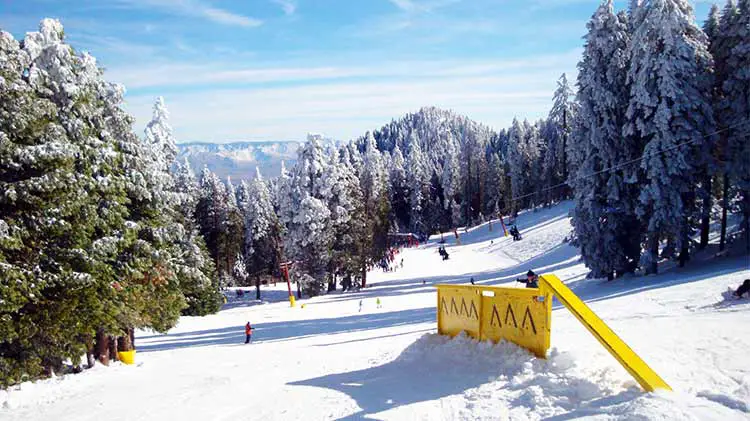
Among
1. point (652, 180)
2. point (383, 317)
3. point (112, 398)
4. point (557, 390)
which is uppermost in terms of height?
point (652, 180)

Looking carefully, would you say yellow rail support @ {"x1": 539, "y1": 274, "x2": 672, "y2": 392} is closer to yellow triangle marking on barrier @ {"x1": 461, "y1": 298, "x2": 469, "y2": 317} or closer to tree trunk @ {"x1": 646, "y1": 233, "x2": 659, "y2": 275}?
yellow triangle marking on barrier @ {"x1": 461, "y1": 298, "x2": 469, "y2": 317}

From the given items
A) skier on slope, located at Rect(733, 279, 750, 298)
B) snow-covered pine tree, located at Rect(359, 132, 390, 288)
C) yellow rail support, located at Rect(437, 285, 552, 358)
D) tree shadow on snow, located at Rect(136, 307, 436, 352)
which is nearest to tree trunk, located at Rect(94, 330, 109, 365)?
tree shadow on snow, located at Rect(136, 307, 436, 352)

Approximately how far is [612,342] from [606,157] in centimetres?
2034

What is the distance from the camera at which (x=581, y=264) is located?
3822cm

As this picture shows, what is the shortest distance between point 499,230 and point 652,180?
48510 mm

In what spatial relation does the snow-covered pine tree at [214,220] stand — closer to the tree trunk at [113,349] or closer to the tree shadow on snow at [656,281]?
the tree trunk at [113,349]

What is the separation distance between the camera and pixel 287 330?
28.6m

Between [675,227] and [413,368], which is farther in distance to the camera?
[675,227]

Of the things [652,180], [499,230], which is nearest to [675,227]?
[652,180]

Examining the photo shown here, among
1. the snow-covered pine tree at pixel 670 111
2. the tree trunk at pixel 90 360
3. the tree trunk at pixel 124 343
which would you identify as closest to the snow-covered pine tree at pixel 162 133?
the tree trunk at pixel 124 343

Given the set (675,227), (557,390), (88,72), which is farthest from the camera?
(675,227)

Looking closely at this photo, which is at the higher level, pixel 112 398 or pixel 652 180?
pixel 652 180

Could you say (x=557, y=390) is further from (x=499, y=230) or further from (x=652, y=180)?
(x=499, y=230)

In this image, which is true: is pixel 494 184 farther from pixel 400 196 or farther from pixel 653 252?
pixel 653 252
